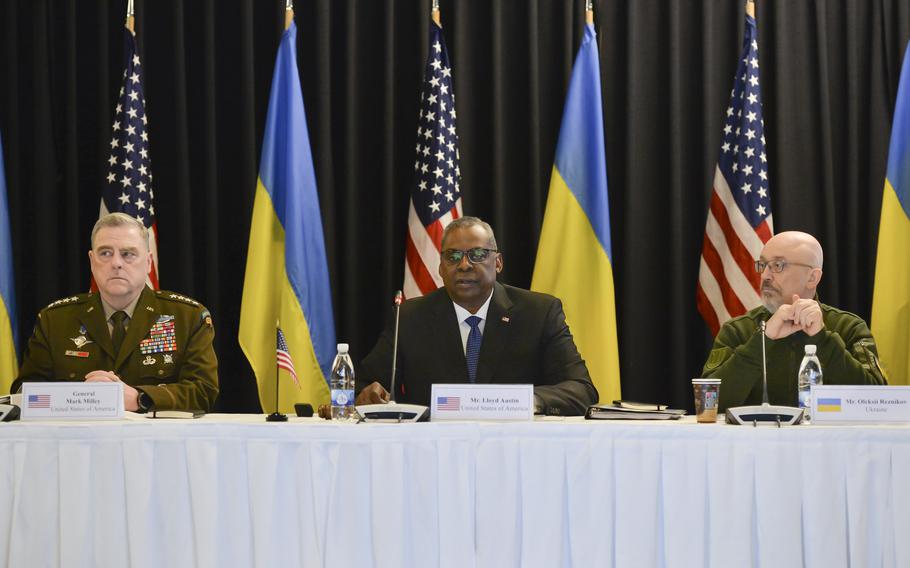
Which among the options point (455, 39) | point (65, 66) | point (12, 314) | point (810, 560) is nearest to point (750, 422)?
point (810, 560)

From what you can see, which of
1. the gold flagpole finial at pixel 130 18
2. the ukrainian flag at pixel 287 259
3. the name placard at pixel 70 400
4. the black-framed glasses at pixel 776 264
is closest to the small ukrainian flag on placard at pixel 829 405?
the black-framed glasses at pixel 776 264

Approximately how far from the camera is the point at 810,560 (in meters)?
2.32

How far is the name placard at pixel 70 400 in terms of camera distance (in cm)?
270

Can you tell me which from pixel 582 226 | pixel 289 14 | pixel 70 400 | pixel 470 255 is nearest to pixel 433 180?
pixel 582 226

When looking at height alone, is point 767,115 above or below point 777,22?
below

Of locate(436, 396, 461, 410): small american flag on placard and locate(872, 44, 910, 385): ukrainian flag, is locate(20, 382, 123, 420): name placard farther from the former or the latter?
locate(872, 44, 910, 385): ukrainian flag

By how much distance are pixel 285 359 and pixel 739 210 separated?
2.35 m

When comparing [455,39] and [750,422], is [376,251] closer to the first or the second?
[455,39]

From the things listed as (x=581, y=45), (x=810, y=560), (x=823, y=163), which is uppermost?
(x=581, y=45)

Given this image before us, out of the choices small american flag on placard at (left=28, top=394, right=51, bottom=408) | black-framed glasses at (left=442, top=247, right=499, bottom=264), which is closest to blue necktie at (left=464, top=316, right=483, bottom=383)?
black-framed glasses at (left=442, top=247, right=499, bottom=264)

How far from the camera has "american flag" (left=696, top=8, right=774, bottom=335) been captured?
477 cm

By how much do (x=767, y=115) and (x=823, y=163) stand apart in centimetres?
40

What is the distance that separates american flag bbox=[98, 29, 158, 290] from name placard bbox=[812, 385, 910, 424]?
131 inches

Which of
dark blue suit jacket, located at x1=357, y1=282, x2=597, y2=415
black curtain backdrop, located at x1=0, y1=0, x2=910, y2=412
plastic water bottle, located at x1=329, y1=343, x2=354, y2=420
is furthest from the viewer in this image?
black curtain backdrop, located at x1=0, y1=0, x2=910, y2=412
